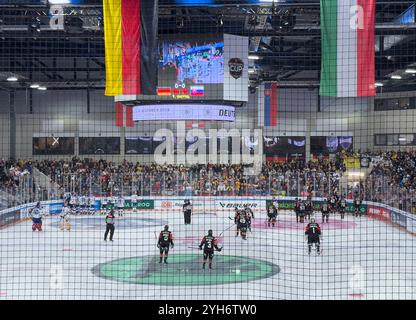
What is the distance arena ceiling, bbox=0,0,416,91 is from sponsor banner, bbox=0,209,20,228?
6.40 m

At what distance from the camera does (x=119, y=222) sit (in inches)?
909

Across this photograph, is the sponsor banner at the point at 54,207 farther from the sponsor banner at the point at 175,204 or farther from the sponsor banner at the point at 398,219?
the sponsor banner at the point at 398,219

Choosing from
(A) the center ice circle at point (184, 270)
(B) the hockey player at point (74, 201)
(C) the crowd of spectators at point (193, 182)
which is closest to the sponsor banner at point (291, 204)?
(C) the crowd of spectators at point (193, 182)

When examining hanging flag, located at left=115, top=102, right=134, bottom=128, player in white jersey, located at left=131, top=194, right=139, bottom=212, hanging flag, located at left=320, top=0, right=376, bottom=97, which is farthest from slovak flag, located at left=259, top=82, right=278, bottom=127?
hanging flag, located at left=320, top=0, right=376, bottom=97

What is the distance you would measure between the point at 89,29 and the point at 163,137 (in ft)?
39.7

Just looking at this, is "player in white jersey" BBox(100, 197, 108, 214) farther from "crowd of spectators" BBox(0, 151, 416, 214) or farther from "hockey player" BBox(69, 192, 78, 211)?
"hockey player" BBox(69, 192, 78, 211)

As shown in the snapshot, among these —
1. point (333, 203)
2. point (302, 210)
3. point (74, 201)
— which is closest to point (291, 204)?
point (333, 203)

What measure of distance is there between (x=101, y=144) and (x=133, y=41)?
25.3 metres

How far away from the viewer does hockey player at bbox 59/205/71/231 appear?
19.7 m

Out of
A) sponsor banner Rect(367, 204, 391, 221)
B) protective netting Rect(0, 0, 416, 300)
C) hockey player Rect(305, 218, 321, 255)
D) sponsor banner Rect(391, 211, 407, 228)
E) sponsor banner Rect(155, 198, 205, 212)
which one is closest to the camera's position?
protective netting Rect(0, 0, 416, 300)

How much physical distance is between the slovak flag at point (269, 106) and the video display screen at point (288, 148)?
10.1m
